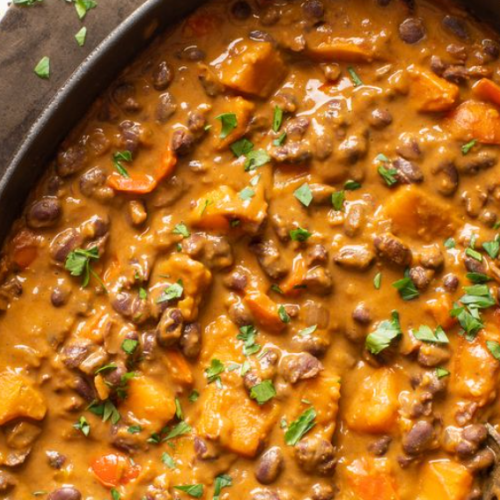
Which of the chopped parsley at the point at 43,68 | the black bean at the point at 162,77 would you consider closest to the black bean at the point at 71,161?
the black bean at the point at 162,77

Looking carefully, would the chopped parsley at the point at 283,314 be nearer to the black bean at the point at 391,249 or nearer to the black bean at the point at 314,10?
the black bean at the point at 391,249

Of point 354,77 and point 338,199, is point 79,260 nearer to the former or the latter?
point 338,199

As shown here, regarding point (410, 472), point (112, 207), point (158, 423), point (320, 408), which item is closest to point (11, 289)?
point (112, 207)

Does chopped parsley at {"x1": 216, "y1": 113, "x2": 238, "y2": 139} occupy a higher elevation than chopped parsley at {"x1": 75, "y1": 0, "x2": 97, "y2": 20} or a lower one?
lower

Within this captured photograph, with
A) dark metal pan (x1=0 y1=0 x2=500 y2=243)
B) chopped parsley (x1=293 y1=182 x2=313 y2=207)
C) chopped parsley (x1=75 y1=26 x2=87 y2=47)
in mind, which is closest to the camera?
dark metal pan (x1=0 y1=0 x2=500 y2=243)

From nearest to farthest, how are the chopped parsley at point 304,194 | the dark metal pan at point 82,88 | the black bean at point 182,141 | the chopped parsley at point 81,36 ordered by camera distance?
the dark metal pan at point 82,88 → the black bean at point 182,141 → the chopped parsley at point 304,194 → the chopped parsley at point 81,36

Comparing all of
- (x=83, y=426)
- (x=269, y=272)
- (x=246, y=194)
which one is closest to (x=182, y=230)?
(x=246, y=194)

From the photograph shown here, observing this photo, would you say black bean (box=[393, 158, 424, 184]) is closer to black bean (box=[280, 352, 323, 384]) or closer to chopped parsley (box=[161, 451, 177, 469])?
black bean (box=[280, 352, 323, 384])

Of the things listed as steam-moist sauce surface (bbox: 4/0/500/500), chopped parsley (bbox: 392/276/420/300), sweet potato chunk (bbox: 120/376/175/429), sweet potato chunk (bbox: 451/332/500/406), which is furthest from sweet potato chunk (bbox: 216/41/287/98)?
sweet potato chunk (bbox: 451/332/500/406)
